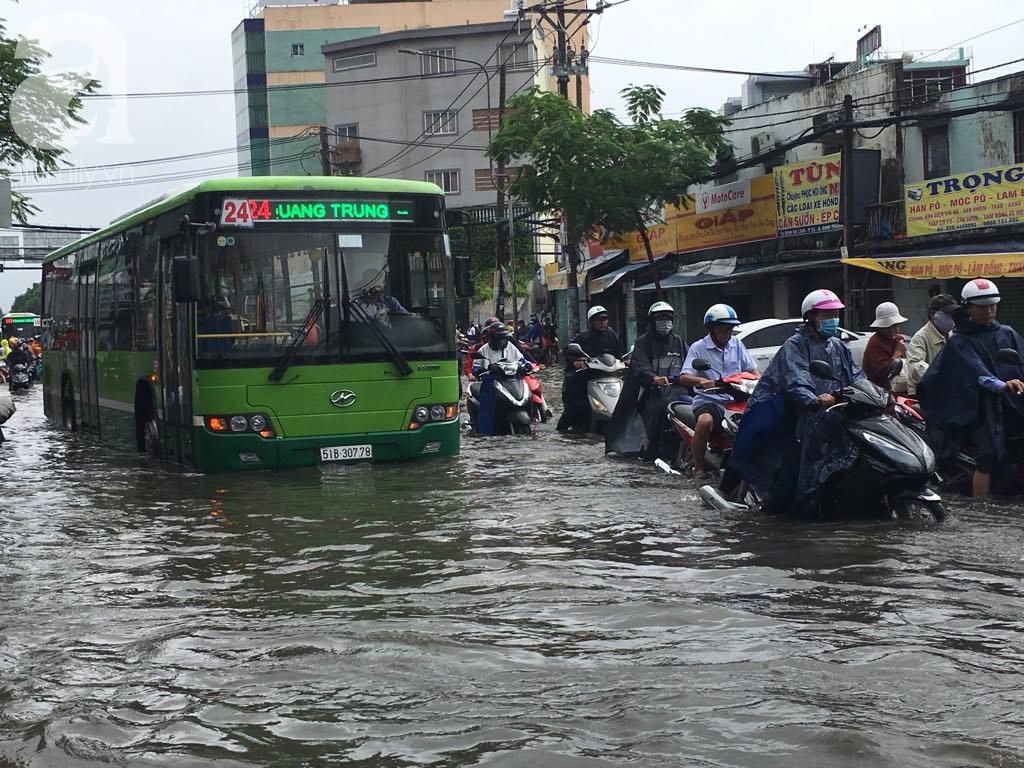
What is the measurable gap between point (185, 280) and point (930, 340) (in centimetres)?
611

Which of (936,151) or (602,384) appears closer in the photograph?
(602,384)

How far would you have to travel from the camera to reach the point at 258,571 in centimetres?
791

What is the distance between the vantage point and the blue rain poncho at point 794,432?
334 inches

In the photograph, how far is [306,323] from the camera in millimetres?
12219

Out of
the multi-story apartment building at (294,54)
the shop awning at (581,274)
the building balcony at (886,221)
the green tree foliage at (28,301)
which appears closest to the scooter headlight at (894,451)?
the building balcony at (886,221)

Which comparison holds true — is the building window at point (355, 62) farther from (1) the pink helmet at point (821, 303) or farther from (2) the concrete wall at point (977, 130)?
(1) the pink helmet at point (821, 303)

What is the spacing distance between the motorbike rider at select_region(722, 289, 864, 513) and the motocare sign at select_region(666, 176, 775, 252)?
2254 centimetres

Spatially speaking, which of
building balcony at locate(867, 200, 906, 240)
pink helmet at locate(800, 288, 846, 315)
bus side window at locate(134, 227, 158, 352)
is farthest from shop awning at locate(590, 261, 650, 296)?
pink helmet at locate(800, 288, 846, 315)

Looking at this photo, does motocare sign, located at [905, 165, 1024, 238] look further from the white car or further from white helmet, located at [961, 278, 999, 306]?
white helmet, located at [961, 278, 999, 306]

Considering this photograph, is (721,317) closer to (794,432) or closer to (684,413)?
(684,413)

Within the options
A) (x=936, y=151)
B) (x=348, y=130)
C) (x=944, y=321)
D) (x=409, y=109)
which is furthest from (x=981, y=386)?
(x=348, y=130)

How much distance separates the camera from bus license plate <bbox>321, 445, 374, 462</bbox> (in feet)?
41.0

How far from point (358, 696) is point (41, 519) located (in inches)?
248

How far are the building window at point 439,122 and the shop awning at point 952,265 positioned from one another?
38330 mm
